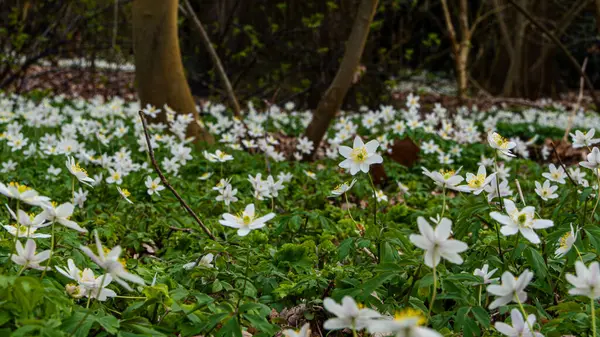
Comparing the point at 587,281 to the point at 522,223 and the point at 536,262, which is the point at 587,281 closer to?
the point at 522,223

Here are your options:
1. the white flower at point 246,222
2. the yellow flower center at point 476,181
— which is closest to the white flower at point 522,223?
the yellow flower center at point 476,181

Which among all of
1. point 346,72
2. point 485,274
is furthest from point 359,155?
point 346,72

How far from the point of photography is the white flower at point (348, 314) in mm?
1137

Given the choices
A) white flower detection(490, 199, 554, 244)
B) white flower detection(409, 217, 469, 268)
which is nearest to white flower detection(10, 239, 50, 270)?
white flower detection(409, 217, 469, 268)

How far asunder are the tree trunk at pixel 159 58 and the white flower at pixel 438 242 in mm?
4078

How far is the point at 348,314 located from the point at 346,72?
4.00 meters

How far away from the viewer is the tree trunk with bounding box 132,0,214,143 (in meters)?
5.12

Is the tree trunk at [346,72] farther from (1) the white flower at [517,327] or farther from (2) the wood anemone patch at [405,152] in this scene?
(1) the white flower at [517,327]

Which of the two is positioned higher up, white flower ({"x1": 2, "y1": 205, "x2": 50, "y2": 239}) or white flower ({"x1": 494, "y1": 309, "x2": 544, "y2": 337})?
white flower ({"x1": 2, "y1": 205, "x2": 50, "y2": 239})

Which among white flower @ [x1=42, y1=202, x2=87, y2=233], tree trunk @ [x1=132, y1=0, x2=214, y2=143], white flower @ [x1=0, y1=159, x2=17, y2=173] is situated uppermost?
white flower @ [x1=42, y1=202, x2=87, y2=233]

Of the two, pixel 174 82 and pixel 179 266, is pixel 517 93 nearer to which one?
pixel 174 82

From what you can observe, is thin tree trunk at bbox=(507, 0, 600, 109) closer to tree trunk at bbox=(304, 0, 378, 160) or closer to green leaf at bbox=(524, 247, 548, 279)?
tree trunk at bbox=(304, 0, 378, 160)

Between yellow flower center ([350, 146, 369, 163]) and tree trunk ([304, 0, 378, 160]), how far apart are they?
294 centimetres

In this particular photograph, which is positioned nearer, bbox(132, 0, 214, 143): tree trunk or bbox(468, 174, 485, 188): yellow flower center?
bbox(468, 174, 485, 188): yellow flower center
